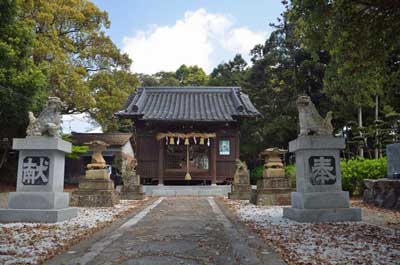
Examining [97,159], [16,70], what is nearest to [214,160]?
[97,159]

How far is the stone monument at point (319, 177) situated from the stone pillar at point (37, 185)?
214 inches

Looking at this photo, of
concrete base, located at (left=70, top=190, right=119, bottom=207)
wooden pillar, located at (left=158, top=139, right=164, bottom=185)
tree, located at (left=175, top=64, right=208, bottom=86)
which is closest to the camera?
concrete base, located at (left=70, top=190, right=119, bottom=207)

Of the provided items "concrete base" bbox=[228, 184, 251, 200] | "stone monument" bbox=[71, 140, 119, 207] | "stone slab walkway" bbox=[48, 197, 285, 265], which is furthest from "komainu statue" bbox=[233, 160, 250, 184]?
"stone slab walkway" bbox=[48, 197, 285, 265]

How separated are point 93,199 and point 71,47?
13.7 meters

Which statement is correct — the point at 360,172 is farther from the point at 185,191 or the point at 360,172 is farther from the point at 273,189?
the point at 185,191

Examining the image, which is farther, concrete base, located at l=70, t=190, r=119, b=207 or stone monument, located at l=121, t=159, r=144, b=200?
stone monument, located at l=121, t=159, r=144, b=200

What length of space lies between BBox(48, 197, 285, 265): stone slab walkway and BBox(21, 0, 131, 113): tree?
1422 cm

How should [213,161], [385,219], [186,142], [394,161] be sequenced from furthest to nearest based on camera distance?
[213,161], [186,142], [394,161], [385,219]

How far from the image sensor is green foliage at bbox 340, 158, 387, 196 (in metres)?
13.5

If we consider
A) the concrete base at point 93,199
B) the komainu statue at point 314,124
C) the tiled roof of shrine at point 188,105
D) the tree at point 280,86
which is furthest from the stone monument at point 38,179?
the tree at point 280,86

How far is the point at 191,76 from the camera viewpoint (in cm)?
4422

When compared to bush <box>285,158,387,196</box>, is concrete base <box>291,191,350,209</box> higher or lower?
lower

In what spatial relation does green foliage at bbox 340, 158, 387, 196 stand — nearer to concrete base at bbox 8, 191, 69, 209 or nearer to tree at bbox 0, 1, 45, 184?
concrete base at bbox 8, 191, 69, 209

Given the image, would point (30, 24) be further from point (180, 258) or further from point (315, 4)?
point (180, 258)
